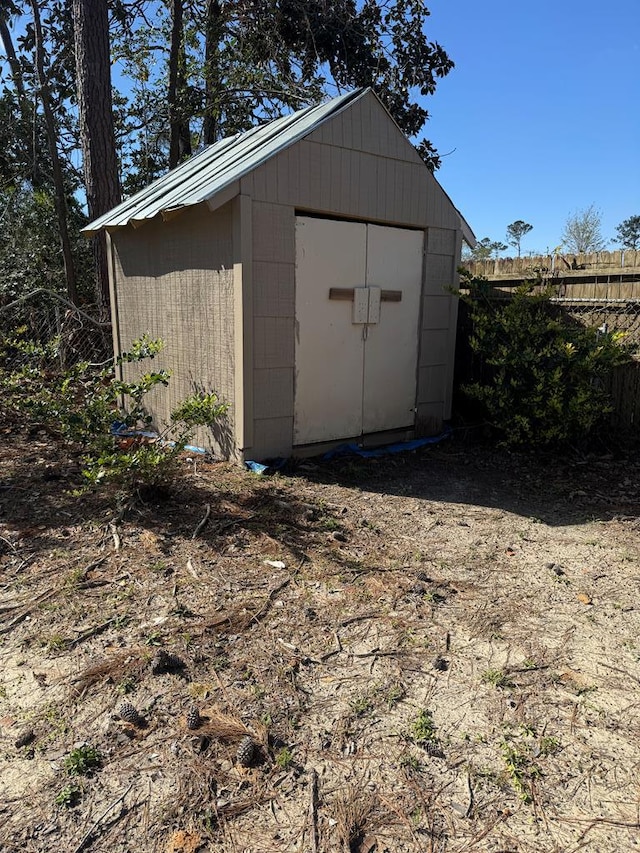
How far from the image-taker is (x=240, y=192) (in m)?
4.51

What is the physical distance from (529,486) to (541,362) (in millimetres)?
1310

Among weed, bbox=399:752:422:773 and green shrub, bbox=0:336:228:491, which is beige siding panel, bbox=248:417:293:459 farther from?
weed, bbox=399:752:422:773

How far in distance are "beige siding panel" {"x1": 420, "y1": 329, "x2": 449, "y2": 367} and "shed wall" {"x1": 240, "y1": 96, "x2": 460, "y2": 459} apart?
0.63 ft

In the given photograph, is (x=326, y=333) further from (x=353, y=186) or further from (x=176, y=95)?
(x=176, y=95)

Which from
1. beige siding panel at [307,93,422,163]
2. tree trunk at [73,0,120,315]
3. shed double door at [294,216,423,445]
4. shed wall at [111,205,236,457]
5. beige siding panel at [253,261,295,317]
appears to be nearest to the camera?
beige siding panel at [253,261,295,317]

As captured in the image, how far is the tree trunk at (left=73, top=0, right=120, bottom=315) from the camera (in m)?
7.71

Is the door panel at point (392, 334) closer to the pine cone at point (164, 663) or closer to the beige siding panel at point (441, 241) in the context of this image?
the beige siding panel at point (441, 241)

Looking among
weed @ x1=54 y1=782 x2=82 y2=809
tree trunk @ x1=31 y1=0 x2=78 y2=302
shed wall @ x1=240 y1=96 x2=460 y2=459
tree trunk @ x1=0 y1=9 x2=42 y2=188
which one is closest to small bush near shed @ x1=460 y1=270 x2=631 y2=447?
shed wall @ x1=240 y1=96 x2=460 y2=459

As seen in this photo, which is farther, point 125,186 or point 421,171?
point 125,186

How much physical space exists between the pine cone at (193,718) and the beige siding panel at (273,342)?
312 cm

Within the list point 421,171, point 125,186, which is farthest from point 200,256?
point 125,186

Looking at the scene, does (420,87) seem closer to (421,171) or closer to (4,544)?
(421,171)

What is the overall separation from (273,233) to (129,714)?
3.78 meters

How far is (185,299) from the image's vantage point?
5410mm
